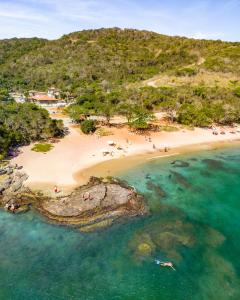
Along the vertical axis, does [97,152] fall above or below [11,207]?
above

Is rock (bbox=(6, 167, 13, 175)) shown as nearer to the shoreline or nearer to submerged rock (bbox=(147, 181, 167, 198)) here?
the shoreline

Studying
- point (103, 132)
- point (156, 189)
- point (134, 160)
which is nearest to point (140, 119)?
point (103, 132)

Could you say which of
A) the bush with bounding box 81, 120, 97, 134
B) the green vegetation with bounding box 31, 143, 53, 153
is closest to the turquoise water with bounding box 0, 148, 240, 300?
the green vegetation with bounding box 31, 143, 53, 153

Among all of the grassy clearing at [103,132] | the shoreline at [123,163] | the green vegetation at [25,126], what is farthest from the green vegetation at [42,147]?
the grassy clearing at [103,132]

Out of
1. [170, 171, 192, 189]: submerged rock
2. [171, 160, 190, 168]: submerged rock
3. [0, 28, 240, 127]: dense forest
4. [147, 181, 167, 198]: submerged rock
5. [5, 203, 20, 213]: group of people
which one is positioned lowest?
[5, 203, 20, 213]: group of people

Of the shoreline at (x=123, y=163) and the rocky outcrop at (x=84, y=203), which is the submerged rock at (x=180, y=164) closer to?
the shoreline at (x=123, y=163)

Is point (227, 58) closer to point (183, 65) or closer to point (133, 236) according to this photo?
point (183, 65)

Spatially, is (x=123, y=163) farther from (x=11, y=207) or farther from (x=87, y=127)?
(x=11, y=207)

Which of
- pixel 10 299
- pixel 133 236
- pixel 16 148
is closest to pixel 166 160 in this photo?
pixel 133 236
